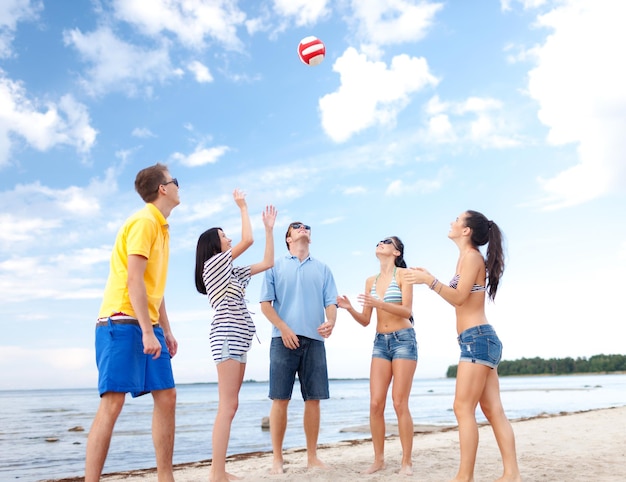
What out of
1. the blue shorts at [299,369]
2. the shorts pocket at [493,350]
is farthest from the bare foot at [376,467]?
the shorts pocket at [493,350]

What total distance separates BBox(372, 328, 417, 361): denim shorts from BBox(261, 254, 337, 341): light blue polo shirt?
660 millimetres

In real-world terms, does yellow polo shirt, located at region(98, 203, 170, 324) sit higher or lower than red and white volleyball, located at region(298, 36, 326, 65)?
lower

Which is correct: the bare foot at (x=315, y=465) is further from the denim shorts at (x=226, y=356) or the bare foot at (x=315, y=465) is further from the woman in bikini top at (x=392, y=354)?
the denim shorts at (x=226, y=356)

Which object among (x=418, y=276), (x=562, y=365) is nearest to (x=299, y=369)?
(x=418, y=276)

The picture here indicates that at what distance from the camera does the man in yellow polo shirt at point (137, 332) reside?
4.10 m

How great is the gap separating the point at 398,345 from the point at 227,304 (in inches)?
72.6

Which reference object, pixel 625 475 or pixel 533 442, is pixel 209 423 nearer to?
pixel 533 442

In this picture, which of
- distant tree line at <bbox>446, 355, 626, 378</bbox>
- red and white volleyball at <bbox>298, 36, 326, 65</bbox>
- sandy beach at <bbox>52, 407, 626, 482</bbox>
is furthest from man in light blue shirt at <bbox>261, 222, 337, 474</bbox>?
distant tree line at <bbox>446, 355, 626, 378</bbox>

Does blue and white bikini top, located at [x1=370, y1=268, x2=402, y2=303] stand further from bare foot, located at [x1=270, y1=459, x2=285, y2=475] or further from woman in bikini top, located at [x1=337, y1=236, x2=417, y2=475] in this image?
bare foot, located at [x1=270, y1=459, x2=285, y2=475]

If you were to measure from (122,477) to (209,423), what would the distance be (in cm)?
1503

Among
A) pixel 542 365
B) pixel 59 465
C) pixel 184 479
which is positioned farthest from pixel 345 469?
pixel 542 365

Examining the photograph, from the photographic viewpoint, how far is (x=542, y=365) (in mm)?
100500

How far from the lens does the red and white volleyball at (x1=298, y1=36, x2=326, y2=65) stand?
8.64 m

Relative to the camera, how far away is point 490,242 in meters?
5.35
